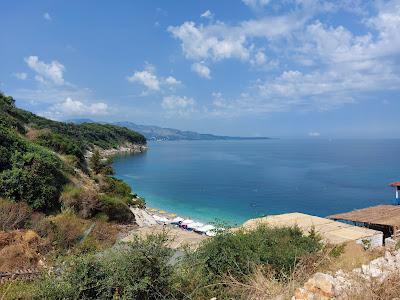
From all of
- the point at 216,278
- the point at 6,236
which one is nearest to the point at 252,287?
the point at 216,278

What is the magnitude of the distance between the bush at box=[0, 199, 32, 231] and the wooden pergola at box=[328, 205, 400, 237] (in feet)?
55.5

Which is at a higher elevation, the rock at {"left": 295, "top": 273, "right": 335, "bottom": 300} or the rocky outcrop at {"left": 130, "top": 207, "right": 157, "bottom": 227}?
the rock at {"left": 295, "top": 273, "right": 335, "bottom": 300}

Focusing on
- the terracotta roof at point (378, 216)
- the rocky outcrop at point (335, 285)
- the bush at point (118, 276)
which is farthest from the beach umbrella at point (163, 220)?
the rocky outcrop at point (335, 285)

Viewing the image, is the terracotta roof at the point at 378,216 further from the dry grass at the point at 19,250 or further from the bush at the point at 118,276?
the dry grass at the point at 19,250

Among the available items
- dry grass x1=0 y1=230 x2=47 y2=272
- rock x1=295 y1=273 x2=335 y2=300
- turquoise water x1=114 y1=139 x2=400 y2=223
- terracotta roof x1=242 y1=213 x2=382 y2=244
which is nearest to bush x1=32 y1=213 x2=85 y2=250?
dry grass x1=0 y1=230 x2=47 y2=272

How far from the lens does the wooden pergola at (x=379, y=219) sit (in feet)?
62.5

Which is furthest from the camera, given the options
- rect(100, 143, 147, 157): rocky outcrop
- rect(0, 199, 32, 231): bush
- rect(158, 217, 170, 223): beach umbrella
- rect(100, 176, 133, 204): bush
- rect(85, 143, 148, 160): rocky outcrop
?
rect(100, 143, 147, 157): rocky outcrop

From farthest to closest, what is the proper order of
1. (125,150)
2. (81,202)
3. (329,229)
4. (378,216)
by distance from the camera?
(125,150) < (378,216) < (81,202) < (329,229)

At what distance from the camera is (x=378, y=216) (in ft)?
67.7

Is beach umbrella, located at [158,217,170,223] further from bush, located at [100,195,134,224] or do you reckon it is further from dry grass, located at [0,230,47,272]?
dry grass, located at [0,230,47,272]

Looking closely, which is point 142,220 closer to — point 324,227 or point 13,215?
point 13,215

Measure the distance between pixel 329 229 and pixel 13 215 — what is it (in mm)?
14253

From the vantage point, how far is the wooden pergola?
62.5ft

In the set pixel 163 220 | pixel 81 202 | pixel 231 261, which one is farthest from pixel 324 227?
pixel 163 220
